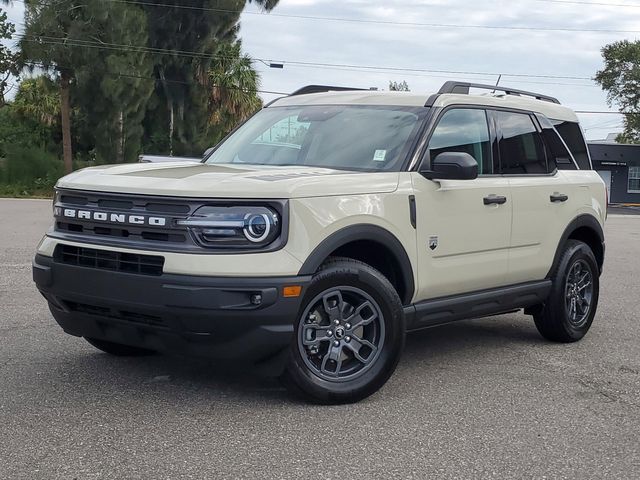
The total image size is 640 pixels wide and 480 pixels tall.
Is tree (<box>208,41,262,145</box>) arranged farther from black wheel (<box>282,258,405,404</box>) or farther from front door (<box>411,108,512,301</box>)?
black wheel (<box>282,258,405,404</box>)

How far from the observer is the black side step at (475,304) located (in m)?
5.26

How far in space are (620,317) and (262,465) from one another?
532cm

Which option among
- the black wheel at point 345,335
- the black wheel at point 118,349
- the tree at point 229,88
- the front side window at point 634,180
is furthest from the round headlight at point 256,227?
the front side window at point 634,180

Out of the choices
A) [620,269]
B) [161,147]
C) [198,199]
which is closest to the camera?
[198,199]

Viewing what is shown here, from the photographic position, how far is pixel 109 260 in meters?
4.54

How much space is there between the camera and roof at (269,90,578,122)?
574 centimetres

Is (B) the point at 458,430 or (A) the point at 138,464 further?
(B) the point at 458,430

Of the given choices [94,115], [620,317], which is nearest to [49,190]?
[94,115]

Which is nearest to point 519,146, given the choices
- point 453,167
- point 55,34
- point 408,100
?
point 408,100

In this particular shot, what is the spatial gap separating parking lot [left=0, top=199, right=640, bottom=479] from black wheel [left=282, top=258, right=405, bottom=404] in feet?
0.50

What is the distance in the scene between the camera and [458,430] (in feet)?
14.6

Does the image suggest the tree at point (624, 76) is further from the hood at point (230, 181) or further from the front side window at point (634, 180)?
the hood at point (230, 181)

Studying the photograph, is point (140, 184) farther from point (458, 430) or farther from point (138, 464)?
point (458, 430)

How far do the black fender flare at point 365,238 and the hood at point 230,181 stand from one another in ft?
0.75
